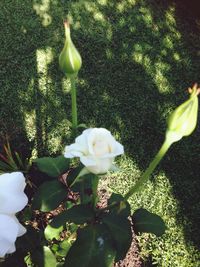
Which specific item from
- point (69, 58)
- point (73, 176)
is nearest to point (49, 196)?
point (73, 176)

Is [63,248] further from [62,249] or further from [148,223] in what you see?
[148,223]

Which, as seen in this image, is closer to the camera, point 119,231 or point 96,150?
point 96,150

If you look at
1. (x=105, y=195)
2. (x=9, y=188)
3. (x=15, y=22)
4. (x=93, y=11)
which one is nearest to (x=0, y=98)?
(x=15, y=22)

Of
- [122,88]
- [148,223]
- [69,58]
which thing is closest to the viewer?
[69,58]

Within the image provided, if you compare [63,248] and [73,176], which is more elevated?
[73,176]

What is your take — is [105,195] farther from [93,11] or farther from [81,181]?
[93,11]

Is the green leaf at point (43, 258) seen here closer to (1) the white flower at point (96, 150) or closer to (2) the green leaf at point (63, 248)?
(2) the green leaf at point (63, 248)

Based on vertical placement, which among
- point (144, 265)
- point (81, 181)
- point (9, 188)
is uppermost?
point (9, 188)
